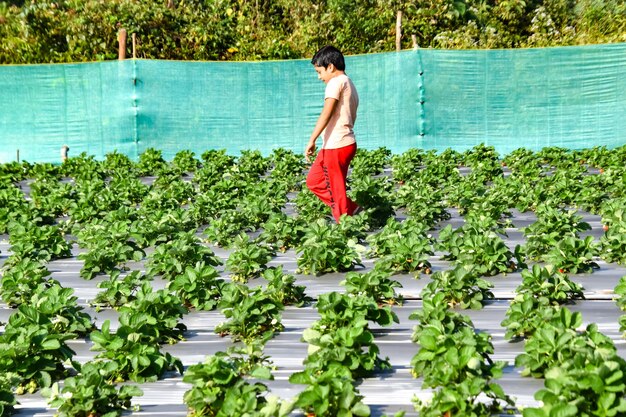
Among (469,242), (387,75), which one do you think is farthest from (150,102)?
(469,242)

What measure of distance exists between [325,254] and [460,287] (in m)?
1.35

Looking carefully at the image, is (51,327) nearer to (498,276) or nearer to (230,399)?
(230,399)

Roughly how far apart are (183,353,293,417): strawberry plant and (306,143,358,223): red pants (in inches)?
163

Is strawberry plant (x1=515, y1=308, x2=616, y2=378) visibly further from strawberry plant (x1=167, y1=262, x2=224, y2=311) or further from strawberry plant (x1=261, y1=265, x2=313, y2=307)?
strawberry plant (x1=167, y1=262, x2=224, y2=311)

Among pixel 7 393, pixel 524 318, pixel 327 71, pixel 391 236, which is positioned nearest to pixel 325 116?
pixel 327 71

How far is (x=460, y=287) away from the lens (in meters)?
5.92

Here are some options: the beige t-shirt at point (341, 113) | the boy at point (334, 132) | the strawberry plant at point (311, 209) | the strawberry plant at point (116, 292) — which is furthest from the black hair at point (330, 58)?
the strawberry plant at point (116, 292)

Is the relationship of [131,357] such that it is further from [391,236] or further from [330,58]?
[330,58]

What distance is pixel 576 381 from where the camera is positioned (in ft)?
12.6

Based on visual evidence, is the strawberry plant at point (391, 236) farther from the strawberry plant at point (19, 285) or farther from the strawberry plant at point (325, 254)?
the strawberry plant at point (19, 285)

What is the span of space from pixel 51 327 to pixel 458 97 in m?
11.2

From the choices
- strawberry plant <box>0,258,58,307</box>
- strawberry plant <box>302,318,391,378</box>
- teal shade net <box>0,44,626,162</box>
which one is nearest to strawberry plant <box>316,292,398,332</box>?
strawberry plant <box>302,318,391,378</box>

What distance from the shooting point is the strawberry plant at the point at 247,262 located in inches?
276

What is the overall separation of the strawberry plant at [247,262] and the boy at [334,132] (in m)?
1.29
